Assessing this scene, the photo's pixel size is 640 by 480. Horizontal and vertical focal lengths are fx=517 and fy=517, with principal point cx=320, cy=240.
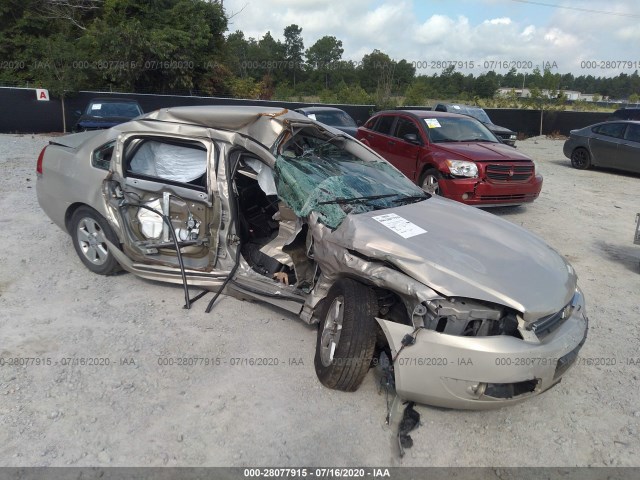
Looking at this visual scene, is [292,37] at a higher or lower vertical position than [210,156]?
higher

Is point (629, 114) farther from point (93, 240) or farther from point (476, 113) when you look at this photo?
point (93, 240)

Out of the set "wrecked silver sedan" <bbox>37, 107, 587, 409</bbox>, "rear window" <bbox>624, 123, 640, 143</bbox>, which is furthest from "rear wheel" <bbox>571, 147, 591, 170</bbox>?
"wrecked silver sedan" <bbox>37, 107, 587, 409</bbox>

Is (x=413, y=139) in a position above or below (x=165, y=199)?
above

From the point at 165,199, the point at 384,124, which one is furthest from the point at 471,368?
the point at 384,124

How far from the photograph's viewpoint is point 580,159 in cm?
1412

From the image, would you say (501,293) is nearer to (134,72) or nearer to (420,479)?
(420,479)

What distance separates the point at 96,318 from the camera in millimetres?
4422

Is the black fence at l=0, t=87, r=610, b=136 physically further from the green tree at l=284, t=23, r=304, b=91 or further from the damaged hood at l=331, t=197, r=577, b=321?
the green tree at l=284, t=23, r=304, b=91

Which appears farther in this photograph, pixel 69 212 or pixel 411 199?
pixel 69 212

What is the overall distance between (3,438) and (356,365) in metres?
2.11

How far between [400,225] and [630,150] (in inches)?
459

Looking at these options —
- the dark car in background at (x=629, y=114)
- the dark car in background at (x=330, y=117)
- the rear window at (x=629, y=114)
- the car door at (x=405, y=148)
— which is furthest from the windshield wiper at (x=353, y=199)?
the rear window at (x=629, y=114)

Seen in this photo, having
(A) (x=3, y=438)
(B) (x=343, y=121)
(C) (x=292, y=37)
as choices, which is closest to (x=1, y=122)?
Answer: (B) (x=343, y=121)

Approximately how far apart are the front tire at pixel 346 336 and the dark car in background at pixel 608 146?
1205cm
